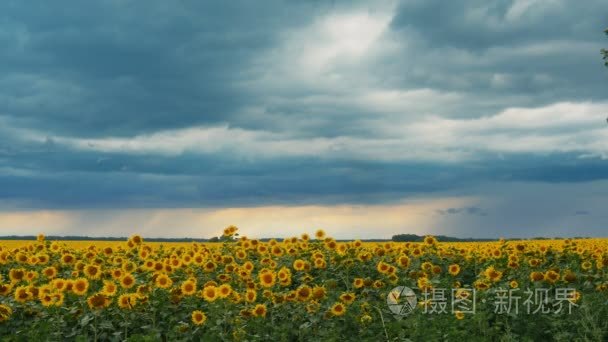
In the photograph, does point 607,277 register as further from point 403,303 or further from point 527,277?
point 403,303

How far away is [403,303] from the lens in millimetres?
12320

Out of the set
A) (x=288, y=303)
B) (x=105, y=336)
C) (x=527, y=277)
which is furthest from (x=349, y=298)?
(x=527, y=277)

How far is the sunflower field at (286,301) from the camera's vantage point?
10203 millimetres

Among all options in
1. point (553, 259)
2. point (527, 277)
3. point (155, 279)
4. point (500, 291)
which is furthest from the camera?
point (553, 259)

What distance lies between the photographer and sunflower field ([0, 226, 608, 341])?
10.2 metres

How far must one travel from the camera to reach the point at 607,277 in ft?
48.2

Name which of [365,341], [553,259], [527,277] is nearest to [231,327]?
[365,341]

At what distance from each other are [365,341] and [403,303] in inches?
102

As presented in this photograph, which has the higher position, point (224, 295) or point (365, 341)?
point (224, 295)

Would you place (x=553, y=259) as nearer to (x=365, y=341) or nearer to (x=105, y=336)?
(x=365, y=341)

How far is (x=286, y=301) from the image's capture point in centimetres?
1109

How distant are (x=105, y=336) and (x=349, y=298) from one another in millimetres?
3960

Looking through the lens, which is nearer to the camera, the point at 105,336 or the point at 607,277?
the point at 105,336

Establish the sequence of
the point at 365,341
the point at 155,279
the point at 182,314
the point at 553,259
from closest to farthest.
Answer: the point at 365,341 → the point at 182,314 → the point at 155,279 → the point at 553,259
